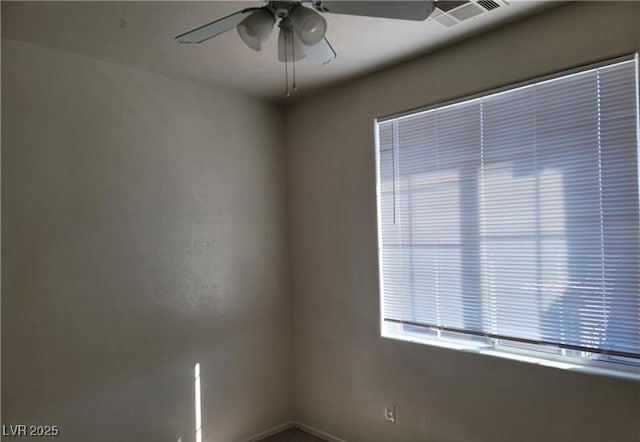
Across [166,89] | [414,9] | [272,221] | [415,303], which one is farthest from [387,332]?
[166,89]

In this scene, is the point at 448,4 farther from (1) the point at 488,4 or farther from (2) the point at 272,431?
(2) the point at 272,431

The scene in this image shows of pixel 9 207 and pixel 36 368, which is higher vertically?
pixel 9 207

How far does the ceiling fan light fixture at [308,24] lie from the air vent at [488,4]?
3.34 ft

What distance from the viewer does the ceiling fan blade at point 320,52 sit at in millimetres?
1884

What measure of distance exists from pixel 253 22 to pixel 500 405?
8.07ft

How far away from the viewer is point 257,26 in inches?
66.9

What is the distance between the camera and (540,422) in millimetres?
2346

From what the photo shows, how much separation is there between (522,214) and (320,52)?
1.49 m

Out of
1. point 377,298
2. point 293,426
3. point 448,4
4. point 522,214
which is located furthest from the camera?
point 293,426

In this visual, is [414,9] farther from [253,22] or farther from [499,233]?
[499,233]

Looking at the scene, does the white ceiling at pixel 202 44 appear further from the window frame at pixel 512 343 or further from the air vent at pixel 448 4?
the window frame at pixel 512 343

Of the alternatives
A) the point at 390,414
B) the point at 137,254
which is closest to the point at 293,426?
the point at 390,414

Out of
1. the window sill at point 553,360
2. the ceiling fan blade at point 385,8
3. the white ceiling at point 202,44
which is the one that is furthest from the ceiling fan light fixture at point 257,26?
the window sill at point 553,360

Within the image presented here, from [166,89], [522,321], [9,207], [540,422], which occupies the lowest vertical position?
[540,422]
